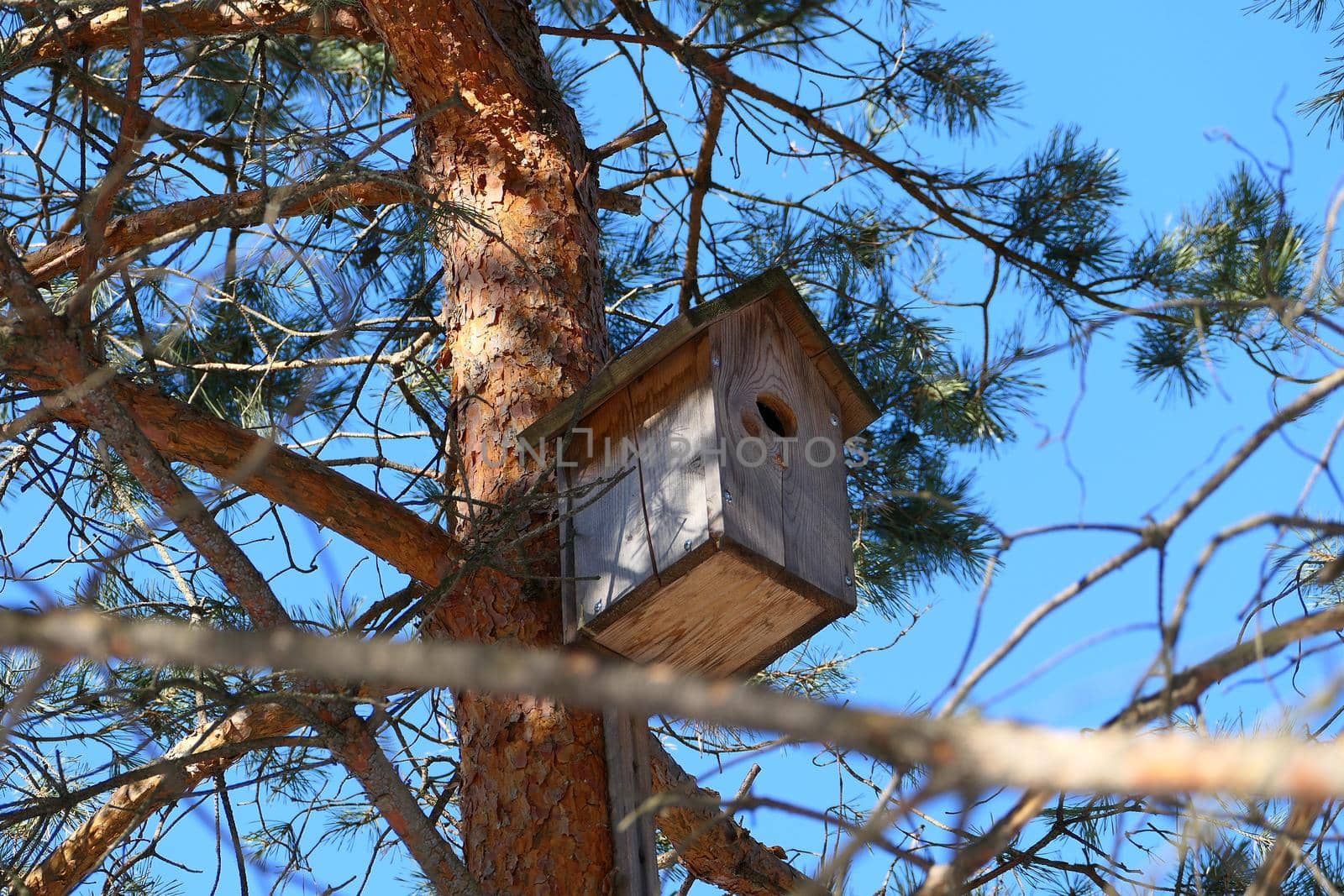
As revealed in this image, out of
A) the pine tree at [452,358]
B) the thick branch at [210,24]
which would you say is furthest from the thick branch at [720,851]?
the thick branch at [210,24]

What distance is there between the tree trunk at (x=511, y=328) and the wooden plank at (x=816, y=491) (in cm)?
37

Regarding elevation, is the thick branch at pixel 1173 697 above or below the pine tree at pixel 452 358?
below

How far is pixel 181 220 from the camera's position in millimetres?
2582

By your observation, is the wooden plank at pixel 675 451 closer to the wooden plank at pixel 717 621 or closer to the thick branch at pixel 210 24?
the wooden plank at pixel 717 621

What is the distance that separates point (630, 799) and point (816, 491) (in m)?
0.57

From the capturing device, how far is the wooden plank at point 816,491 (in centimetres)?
226

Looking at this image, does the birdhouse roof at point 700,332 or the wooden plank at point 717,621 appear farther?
the birdhouse roof at point 700,332

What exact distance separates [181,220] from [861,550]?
179 centimetres

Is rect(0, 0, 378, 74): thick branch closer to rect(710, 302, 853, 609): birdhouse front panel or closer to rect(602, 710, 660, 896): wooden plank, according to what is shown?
rect(710, 302, 853, 609): birdhouse front panel

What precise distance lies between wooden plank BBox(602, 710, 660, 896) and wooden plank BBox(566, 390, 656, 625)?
183mm

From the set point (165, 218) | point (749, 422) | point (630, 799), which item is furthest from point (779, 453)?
point (165, 218)

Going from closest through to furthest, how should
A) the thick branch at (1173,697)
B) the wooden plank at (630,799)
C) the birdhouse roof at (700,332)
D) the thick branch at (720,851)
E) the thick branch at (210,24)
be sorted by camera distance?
the thick branch at (1173,697) < the wooden plank at (630,799) < the birdhouse roof at (700,332) < the thick branch at (720,851) < the thick branch at (210,24)

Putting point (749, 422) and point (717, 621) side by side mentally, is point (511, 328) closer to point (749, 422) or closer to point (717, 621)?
point (749, 422)

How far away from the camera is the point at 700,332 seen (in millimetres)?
2260
